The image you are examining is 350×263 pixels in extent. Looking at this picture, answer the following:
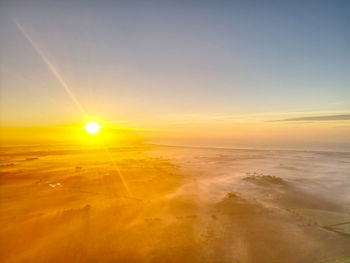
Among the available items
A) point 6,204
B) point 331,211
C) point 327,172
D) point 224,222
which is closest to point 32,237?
point 6,204

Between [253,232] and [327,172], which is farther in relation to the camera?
[327,172]

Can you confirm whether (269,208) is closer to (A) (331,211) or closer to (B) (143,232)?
(A) (331,211)

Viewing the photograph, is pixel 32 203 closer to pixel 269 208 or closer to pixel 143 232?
pixel 143 232

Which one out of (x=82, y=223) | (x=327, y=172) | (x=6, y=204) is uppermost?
(x=6, y=204)

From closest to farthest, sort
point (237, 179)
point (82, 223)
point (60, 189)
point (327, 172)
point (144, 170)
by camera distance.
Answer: point (82, 223) < point (60, 189) < point (237, 179) < point (327, 172) < point (144, 170)

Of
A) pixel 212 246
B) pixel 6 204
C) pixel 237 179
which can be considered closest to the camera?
pixel 212 246

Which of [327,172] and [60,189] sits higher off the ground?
[60,189]
